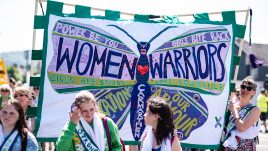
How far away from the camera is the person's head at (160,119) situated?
4648 mm

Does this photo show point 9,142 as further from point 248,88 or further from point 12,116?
point 248,88

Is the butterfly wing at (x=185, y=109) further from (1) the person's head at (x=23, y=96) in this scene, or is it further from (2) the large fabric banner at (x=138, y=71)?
(1) the person's head at (x=23, y=96)

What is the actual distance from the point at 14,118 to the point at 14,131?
0.11 m

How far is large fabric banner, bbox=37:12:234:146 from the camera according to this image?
20.0ft

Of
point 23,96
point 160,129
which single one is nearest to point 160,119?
point 160,129

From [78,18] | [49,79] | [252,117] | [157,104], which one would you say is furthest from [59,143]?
[252,117]

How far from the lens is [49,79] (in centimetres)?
605

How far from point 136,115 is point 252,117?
1324mm

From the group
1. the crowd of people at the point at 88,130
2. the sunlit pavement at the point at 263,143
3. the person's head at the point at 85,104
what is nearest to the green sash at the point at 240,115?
the crowd of people at the point at 88,130

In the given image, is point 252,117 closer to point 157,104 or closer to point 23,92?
point 157,104

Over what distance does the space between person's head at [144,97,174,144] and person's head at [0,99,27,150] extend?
3.59ft

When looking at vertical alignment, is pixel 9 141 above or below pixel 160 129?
below

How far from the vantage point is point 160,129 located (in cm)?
465

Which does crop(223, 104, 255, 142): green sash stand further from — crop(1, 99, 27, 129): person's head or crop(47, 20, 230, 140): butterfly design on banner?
crop(1, 99, 27, 129): person's head
